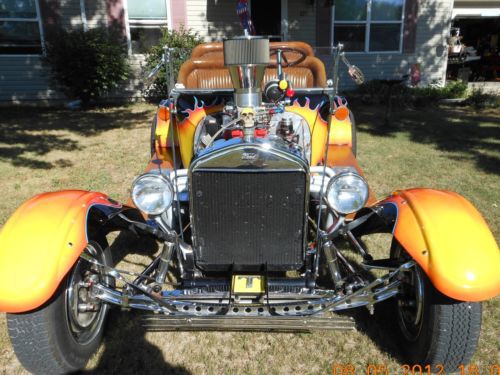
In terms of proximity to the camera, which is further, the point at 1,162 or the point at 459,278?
the point at 1,162

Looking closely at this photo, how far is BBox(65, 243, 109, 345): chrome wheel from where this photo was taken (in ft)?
8.19

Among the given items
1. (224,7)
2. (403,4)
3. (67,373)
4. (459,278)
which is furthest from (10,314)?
(403,4)

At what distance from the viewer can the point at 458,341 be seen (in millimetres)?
2297

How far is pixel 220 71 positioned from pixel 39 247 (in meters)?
3.86

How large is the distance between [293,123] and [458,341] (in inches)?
82.2

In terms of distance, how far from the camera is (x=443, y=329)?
2277 mm

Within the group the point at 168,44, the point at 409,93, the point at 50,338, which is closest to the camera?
the point at 50,338

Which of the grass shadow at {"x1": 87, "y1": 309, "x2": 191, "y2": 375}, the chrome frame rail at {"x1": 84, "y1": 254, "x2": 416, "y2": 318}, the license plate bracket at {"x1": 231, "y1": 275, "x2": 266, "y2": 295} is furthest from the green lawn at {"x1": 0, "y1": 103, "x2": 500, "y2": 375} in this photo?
the license plate bracket at {"x1": 231, "y1": 275, "x2": 266, "y2": 295}

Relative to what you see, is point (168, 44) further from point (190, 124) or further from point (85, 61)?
point (190, 124)

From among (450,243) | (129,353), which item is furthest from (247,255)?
(450,243)

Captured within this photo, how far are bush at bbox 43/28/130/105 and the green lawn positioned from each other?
2.03 feet

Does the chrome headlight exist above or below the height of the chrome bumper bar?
above

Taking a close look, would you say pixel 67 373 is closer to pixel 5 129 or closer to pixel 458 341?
pixel 458 341

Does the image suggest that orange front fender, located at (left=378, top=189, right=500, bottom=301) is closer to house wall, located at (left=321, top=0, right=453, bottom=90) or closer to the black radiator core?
the black radiator core
